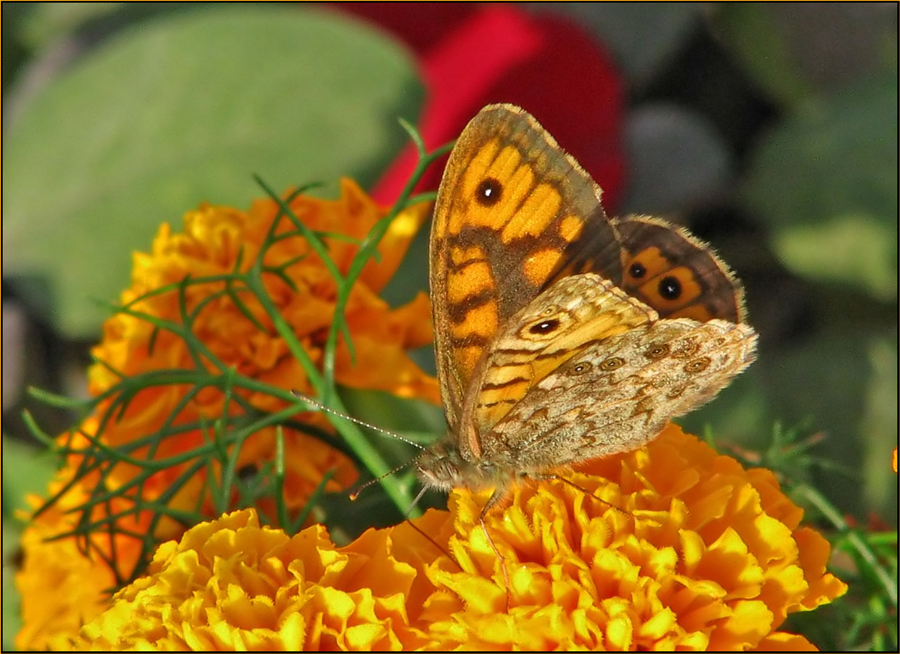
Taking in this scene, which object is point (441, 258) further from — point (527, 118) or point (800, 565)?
point (800, 565)

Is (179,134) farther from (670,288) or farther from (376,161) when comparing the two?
(670,288)

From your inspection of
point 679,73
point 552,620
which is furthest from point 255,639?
point 679,73

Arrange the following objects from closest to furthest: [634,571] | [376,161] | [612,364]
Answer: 1. [634,571]
2. [612,364]
3. [376,161]

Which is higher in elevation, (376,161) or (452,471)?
(376,161)

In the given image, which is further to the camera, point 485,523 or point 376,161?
point 376,161

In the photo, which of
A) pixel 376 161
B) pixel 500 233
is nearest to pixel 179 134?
pixel 376 161

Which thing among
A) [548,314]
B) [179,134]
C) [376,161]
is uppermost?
[179,134]

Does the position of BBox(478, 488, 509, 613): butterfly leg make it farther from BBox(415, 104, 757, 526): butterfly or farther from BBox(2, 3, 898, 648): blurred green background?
BBox(2, 3, 898, 648): blurred green background
